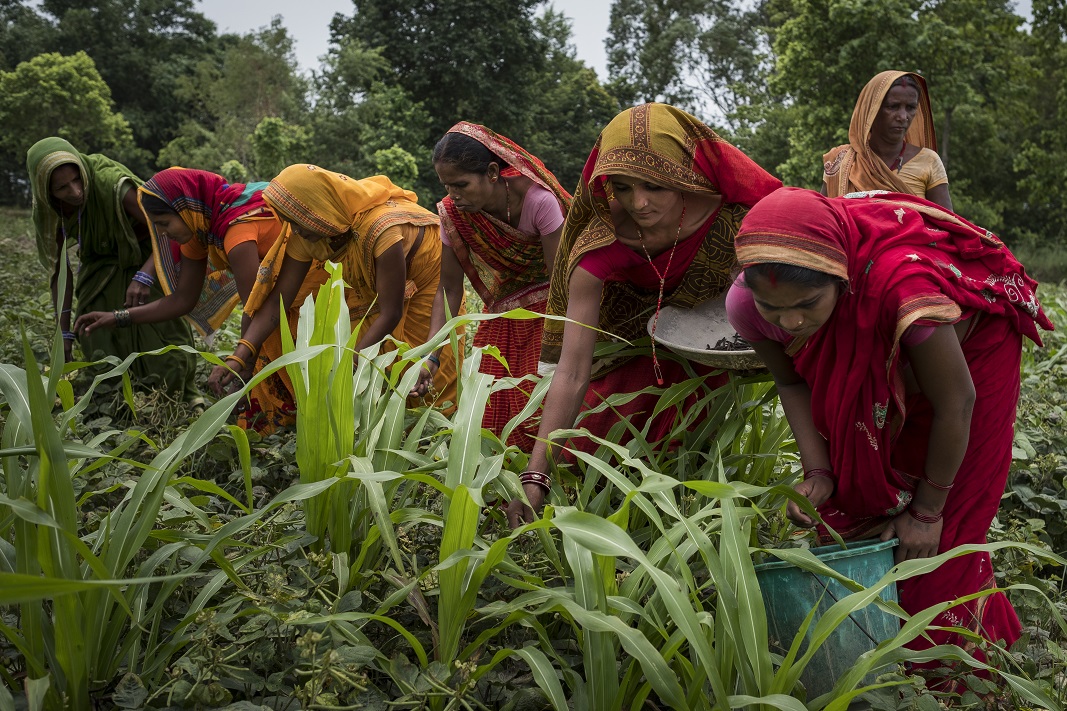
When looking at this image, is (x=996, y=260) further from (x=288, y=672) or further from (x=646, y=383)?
(x=288, y=672)

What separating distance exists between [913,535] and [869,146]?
2774 millimetres

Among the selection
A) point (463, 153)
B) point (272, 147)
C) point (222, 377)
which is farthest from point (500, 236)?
point (272, 147)

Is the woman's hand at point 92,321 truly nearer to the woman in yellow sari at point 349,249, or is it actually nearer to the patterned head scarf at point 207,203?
the patterned head scarf at point 207,203

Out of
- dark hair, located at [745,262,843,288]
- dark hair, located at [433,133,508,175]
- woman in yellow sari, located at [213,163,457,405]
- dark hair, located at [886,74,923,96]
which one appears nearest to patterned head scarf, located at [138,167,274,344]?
woman in yellow sari, located at [213,163,457,405]

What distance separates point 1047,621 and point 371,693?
187 centimetres

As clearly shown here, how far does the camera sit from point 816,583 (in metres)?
1.74

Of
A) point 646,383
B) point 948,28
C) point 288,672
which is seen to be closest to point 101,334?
point 646,383

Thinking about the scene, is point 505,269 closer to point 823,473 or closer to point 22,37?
point 823,473

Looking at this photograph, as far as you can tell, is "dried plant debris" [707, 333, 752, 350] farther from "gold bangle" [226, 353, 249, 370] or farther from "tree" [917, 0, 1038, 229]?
"tree" [917, 0, 1038, 229]

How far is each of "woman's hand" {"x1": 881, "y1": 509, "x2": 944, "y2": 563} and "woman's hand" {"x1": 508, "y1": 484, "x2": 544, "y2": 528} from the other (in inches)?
31.9

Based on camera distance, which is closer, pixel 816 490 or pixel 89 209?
pixel 816 490

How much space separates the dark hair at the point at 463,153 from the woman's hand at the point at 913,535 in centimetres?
173

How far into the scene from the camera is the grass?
1457mm

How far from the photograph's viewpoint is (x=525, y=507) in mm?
2064
